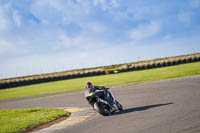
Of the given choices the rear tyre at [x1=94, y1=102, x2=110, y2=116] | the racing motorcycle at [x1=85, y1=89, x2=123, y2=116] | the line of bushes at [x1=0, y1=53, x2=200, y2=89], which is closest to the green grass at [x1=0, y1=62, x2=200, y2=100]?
the line of bushes at [x1=0, y1=53, x2=200, y2=89]

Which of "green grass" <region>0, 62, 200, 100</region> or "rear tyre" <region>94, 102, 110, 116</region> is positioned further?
"green grass" <region>0, 62, 200, 100</region>

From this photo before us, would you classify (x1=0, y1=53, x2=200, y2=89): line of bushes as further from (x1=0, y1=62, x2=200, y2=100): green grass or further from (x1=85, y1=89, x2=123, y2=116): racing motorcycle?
(x1=85, y1=89, x2=123, y2=116): racing motorcycle

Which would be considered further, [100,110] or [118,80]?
[118,80]

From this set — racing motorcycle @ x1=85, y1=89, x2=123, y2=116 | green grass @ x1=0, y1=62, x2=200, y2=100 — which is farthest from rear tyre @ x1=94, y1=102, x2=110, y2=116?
green grass @ x1=0, y1=62, x2=200, y2=100

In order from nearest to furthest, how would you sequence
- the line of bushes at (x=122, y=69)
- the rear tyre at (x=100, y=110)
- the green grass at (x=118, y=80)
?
the rear tyre at (x=100, y=110) < the green grass at (x=118, y=80) < the line of bushes at (x=122, y=69)

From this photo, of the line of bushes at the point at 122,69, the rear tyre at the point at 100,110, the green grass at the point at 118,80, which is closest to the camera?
the rear tyre at the point at 100,110

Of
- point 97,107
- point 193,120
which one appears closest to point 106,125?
point 97,107

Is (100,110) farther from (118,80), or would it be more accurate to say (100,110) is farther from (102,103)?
(118,80)

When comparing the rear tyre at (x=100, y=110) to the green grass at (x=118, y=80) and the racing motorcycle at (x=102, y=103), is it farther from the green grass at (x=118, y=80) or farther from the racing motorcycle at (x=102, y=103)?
the green grass at (x=118, y=80)

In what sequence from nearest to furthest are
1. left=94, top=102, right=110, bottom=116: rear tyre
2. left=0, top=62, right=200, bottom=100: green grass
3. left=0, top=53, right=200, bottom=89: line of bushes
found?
1. left=94, top=102, right=110, bottom=116: rear tyre
2. left=0, top=62, right=200, bottom=100: green grass
3. left=0, top=53, right=200, bottom=89: line of bushes

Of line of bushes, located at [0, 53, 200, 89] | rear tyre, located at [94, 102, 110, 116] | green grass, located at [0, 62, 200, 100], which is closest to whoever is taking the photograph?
rear tyre, located at [94, 102, 110, 116]

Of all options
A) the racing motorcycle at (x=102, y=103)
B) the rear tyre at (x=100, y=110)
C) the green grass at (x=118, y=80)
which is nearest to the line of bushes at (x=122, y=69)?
the green grass at (x=118, y=80)

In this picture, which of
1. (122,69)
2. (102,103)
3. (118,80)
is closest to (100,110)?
(102,103)

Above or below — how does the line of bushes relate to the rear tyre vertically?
above
